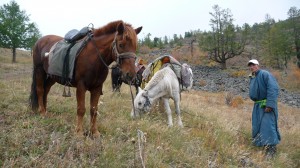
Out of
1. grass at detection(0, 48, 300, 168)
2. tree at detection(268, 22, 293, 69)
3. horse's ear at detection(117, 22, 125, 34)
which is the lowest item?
grass at detection(0, 48, 300, 168)

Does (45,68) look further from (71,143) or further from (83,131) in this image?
(71,143)

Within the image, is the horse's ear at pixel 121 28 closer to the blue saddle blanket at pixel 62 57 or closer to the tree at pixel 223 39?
the blue saddle blanket at pixel 62 57

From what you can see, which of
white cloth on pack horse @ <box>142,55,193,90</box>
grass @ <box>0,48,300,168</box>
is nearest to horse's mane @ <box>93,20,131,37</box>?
grass @ <box>0,48,300,168</box>

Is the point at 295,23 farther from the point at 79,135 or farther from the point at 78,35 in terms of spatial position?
the point at 79,135

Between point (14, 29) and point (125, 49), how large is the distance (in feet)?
104

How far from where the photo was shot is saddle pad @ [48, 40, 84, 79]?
4739 millimetres

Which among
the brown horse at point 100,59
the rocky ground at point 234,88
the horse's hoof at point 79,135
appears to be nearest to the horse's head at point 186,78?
the brown horse at point 100,59

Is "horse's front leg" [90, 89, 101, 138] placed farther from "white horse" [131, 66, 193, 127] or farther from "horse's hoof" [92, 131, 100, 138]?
"white horse" [131, 66, 193, 127]

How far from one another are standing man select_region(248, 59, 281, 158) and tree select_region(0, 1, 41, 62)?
100 ft

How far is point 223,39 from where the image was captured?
39.6m

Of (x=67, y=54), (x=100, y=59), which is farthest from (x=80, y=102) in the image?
(x=67, y=54)

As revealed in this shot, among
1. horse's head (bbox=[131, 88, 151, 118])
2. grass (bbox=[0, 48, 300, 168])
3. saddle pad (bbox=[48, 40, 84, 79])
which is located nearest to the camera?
grass (bbox=[0, 48, 300, 168])

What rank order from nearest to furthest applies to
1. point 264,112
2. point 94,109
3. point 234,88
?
point 94,109, point 264,112, point 234,88

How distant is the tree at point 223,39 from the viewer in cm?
Result: 3922
